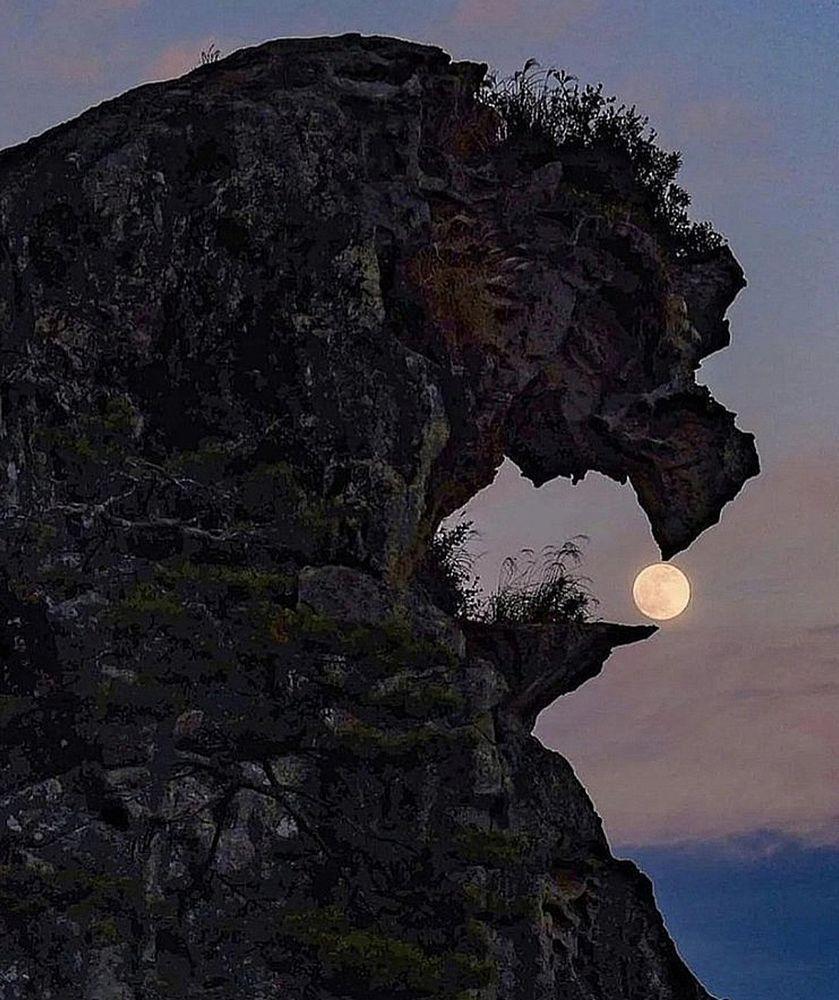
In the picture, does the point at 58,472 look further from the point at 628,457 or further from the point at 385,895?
the point at 628,457

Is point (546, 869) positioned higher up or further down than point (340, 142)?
further down

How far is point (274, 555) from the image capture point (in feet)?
47.5

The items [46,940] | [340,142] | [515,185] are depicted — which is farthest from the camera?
[515,185]

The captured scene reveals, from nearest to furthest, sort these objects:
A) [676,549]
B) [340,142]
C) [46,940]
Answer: [46,940], [340,142], [676,549]

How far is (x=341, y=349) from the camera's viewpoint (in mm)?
15016

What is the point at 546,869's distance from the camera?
50.6 ft

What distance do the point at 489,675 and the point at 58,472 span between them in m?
A: 4.13

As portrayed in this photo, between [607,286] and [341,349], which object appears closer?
[341,349]

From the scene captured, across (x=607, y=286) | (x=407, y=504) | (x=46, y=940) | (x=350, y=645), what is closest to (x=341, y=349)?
(x=407, y=504)

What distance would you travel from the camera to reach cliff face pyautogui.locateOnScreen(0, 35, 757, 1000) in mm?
13719

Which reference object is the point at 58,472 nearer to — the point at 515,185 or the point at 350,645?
the point at 350,645

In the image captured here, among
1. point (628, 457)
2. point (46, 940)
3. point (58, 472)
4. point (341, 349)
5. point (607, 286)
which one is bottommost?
point (46, 940)

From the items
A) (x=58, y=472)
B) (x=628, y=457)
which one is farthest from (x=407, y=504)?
(x=628, y=457)

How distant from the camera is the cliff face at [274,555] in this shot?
1372 cm
